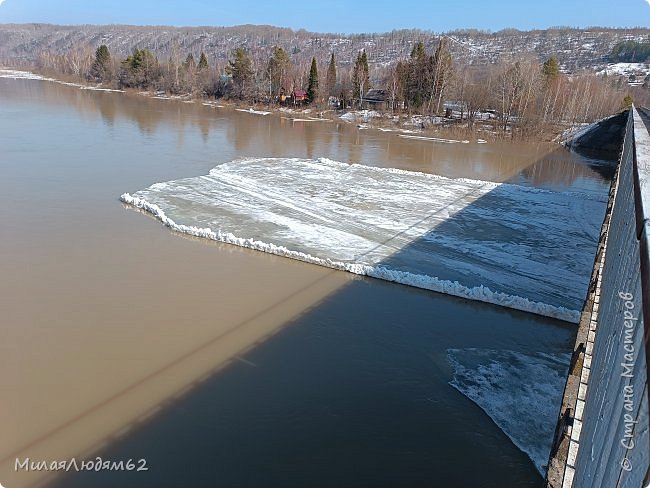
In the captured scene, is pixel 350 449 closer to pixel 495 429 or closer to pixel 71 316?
pixel 495 429

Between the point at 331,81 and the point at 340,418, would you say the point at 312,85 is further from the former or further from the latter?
the point at 340,418

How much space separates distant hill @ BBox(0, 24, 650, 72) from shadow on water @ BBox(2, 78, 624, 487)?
282 feet

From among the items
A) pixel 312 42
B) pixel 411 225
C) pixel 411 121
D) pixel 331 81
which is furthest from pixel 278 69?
pixel 312 42

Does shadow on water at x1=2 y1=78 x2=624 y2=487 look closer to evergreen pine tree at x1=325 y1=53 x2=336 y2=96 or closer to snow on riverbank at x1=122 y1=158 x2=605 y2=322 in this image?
snow on riverbank at x1=122 y1=158 x2=605 y2=322

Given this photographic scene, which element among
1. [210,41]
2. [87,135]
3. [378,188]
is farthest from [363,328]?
[210,41]

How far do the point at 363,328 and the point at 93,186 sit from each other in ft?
37.9

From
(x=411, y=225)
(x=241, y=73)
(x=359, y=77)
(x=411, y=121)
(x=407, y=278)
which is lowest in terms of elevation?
(x=407, y=278)

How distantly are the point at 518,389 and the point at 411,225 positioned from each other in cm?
680

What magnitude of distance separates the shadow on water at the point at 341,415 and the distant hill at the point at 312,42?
8588 cm

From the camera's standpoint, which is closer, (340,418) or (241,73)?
(340,418)

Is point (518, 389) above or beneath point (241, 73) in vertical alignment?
beneath

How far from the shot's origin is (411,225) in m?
12.9

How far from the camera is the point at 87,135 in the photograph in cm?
2494

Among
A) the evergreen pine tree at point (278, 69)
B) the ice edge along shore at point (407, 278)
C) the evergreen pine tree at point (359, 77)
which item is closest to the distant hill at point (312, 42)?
the evergreen pine tree at point (278, 69)
